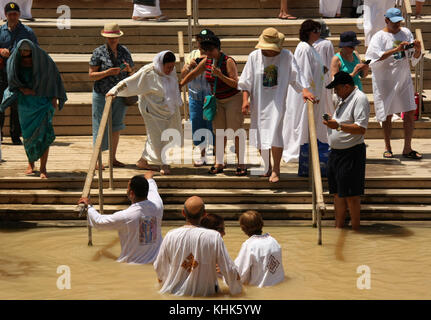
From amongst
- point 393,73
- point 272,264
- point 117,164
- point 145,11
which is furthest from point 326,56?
point 145,11

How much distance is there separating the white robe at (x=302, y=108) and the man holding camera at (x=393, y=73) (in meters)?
0.89

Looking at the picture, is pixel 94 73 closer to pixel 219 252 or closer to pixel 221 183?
pixel 221 183

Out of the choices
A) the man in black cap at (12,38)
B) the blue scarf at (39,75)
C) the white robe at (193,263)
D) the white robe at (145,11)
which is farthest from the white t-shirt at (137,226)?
the white robe at (145,11)

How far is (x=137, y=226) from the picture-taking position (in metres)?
8.21

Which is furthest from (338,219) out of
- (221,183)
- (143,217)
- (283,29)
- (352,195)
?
(283,29)

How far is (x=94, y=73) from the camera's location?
35.5ft

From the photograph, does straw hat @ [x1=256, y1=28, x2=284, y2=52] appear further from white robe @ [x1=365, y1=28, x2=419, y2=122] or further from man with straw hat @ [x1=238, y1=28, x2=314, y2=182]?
white robe @ [x1=365, y1=28, x2=419, y2=122]

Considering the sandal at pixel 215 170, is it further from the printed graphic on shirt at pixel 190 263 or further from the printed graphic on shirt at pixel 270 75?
the printed graphic on shirt at pixel 190 263

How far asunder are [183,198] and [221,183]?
477 mm

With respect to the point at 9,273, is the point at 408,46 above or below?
above

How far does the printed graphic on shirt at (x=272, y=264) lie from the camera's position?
7.65 meters

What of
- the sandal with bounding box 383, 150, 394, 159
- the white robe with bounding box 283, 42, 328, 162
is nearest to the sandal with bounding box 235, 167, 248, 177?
the white robe with bounding box 283, 42, 328, 162

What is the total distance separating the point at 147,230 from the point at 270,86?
2.85 metres

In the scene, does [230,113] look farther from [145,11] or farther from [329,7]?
[329,7]
